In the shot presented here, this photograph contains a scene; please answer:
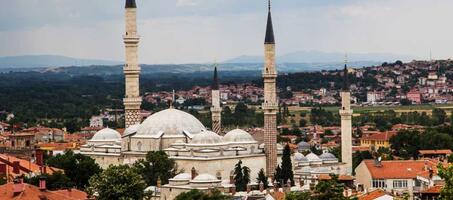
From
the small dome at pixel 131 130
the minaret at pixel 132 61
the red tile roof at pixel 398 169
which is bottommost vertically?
the red tile roof at pixel 398 169

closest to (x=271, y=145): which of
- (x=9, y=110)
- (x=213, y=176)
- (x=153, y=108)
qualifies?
(x=213, y=176)

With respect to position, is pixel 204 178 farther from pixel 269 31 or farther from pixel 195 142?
pixel 269 31

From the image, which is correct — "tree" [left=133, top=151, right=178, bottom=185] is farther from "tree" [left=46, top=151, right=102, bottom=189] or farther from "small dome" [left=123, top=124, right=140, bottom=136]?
"small dome" [left=123, top=124, right=140, bottom=136]

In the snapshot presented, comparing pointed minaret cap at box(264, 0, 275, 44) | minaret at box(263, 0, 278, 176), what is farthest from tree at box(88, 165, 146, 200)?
pointed minaret cap at box(264, 0, 275, 44)

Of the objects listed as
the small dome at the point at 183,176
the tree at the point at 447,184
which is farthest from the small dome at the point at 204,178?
the tree at the point at 447,184

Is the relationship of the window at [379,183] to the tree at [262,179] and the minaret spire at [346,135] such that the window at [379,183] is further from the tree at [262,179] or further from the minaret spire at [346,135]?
the minaret spire at [346,135]

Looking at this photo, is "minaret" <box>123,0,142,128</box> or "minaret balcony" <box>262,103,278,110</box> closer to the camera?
"minaret balcony" <box>262,103,278,110</box>

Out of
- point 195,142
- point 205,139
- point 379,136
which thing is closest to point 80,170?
point 195,142
